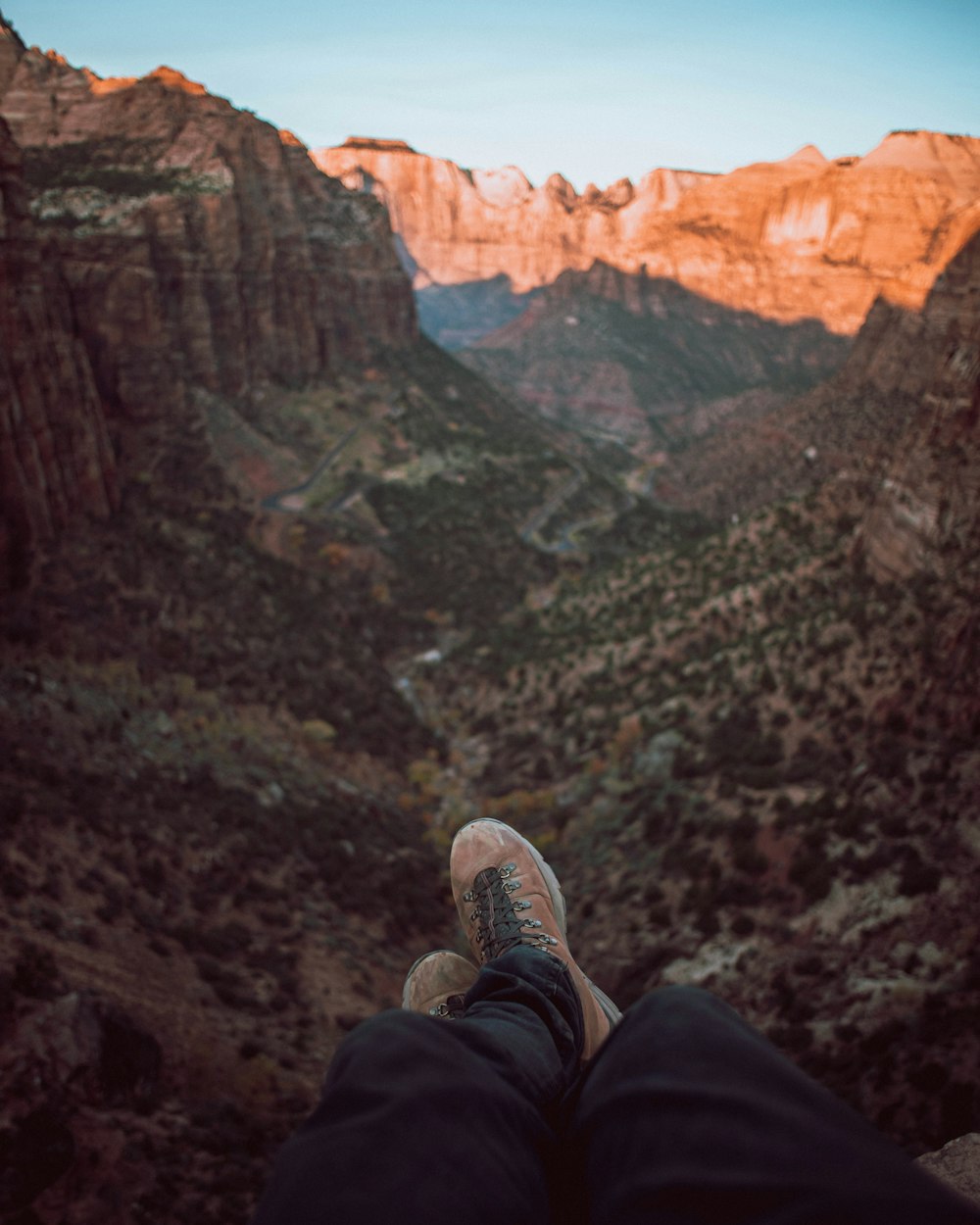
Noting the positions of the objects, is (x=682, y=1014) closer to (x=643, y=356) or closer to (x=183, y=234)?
(x=183, y=234)

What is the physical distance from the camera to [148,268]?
3488cm

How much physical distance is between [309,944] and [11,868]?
5327 mm

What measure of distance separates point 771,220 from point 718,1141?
159 m

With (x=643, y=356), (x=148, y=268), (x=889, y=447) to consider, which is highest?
(x=643, y=356)

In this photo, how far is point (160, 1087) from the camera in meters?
7.95

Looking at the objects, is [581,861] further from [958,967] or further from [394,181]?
[394,181]

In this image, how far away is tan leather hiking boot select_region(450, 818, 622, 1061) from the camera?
5688 millimetres

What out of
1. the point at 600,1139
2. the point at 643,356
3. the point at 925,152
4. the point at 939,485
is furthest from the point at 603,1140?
the point at 925,152

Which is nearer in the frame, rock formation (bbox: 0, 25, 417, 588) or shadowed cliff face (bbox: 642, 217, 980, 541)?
shadowed cliff face (bbox: 642, 217, 980, 541)

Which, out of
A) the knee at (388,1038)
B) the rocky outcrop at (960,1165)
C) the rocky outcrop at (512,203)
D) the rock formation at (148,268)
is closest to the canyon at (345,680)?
the rock formation at (148,268)

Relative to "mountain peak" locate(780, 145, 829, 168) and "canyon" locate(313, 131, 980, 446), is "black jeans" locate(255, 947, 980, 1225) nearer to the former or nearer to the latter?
"canyon" locate(313, 131, 980, 446)

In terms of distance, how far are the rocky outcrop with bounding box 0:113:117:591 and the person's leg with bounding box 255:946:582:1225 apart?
2003 cm

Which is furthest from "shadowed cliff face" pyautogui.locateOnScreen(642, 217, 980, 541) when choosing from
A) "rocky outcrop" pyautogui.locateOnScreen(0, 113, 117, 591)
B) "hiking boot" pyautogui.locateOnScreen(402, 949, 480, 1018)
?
"rocky outcrop" pyautogui.locateOnScreen(0, 113, 117, 591)

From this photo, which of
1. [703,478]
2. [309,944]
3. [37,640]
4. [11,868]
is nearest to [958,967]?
[309,944]
